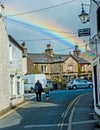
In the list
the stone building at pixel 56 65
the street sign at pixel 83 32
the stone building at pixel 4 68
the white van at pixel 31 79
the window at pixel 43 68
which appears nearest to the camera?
the street sign at pixel 83 32

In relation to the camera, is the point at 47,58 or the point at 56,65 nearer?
the point at 56,65

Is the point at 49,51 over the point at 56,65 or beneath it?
over

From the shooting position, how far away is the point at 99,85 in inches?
765

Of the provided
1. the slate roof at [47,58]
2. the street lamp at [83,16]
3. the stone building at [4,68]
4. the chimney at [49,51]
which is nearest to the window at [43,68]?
the slate roof at [47,58]

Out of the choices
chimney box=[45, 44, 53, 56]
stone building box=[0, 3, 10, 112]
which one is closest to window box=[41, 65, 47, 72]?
chimney box=[45, 44, 53, 56]

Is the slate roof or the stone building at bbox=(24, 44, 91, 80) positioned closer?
the stone building at bbox=(24, 44, 91, 80)

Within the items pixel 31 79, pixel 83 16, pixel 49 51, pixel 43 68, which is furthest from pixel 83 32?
pixel 49 51

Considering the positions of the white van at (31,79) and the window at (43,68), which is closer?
the white van at (31,79)

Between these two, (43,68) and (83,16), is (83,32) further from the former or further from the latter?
(43,68)

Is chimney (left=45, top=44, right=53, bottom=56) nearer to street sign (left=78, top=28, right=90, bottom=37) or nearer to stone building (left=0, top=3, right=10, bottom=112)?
stone building (left=0, top=3, right=10, bottom=112)

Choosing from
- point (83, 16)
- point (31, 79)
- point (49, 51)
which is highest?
point (49, 51)

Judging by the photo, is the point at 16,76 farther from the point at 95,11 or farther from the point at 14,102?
the point at 95,11

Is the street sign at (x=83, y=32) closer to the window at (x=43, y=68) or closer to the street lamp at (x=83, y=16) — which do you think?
the street lamp at (x=83, y=16)

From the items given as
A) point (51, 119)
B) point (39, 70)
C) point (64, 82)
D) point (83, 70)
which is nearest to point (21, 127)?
point (51, 119)
